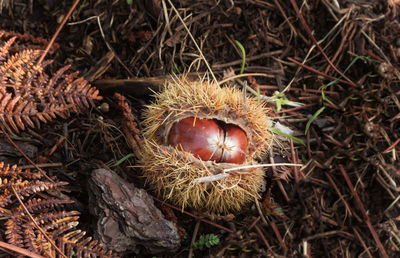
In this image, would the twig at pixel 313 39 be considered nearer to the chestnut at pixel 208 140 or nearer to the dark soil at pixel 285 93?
the dark soil at pixel 285 93

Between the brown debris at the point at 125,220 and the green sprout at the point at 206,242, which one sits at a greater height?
the brown debris at the point at 125,220

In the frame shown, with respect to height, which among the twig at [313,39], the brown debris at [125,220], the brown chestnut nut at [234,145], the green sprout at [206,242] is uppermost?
the twig at [313,39]

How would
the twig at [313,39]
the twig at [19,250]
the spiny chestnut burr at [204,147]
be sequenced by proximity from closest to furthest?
the twig at [19,250] < the spiny chestnut burr at [204,147] < the twig at [313,39]

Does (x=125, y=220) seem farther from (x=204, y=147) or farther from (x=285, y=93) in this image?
(x=285, y=93)

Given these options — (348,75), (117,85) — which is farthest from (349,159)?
(117,85)

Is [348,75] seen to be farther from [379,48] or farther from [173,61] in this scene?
[173,61]

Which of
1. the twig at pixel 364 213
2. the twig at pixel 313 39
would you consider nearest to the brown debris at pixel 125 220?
the twig at pixel 364 213

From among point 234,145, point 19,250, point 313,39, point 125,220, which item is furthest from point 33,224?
point 313,39
